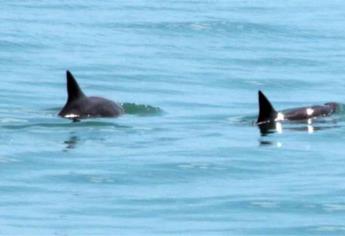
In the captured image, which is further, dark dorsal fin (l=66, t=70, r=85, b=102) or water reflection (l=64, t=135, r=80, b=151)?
dark dorsal fin (l=66, t=70, r=85, b=102)

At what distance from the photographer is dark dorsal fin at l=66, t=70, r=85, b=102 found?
22.1 m

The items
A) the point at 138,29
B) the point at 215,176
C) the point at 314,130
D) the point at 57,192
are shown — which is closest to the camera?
the point at 57,192

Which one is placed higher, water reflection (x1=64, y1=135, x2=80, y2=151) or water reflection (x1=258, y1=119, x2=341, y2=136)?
water reflection (x1=64, y1=135, x2=80, y2=151)

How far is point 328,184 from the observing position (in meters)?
17.9

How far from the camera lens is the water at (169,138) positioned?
1605cm

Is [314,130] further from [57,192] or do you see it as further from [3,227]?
[3,227]

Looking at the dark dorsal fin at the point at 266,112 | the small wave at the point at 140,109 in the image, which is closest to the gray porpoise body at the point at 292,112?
the dark dorsal fin at the point at 266,112

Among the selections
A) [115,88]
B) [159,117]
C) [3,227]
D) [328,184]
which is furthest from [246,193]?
[115,88]

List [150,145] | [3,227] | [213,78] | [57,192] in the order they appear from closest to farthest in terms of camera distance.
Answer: [3,227]
[57,192]
[150,145]
[213,78]

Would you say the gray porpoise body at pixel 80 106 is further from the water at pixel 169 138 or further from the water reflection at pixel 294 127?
the water reflection at pixel 294 127

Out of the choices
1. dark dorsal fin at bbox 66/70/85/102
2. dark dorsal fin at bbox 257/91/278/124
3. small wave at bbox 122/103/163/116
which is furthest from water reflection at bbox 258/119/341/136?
dark dorsal fin at bbox 66/70/85/102

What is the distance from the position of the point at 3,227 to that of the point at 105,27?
82.2 ft

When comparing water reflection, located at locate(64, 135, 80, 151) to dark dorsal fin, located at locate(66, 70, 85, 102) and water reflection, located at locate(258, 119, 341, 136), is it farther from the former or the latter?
water reflection, located at locate(258, 119, 341, 136)

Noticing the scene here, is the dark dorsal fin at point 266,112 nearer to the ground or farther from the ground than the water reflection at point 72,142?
farther from the ground
